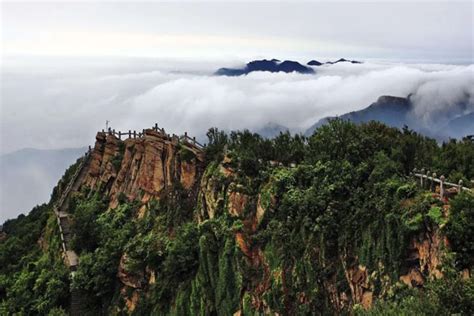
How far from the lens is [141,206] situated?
33.1 m

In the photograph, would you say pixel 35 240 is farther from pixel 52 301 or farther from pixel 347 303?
pixel 347 303

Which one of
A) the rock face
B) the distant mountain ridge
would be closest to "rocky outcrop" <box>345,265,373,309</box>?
the rock face

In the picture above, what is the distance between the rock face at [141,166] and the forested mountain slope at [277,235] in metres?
0.14

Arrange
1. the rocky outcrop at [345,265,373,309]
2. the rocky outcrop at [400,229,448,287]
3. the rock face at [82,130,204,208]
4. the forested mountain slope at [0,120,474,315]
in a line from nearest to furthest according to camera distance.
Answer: the rocky outcrop at [400,229,448,287] → the forested mountain slope at [0,120,474,315] → the rocky outcrop at [345,265,373,309] → the rock face at [82,130,204,208]

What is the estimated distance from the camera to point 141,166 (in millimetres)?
34781

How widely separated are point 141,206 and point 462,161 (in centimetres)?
2218

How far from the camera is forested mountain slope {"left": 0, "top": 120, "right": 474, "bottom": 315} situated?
629 inches

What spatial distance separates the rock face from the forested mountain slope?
0.14 meters

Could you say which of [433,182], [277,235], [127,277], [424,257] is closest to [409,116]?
[127,277]

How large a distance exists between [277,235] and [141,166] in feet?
55.3

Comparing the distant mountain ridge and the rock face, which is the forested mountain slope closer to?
the rock face

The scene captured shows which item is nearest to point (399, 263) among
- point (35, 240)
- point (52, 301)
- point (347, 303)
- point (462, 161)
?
point (347, 303)

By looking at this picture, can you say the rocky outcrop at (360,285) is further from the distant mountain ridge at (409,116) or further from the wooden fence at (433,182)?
the distant mountain ridge at (409,116)

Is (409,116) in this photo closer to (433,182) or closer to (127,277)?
(127,277)
